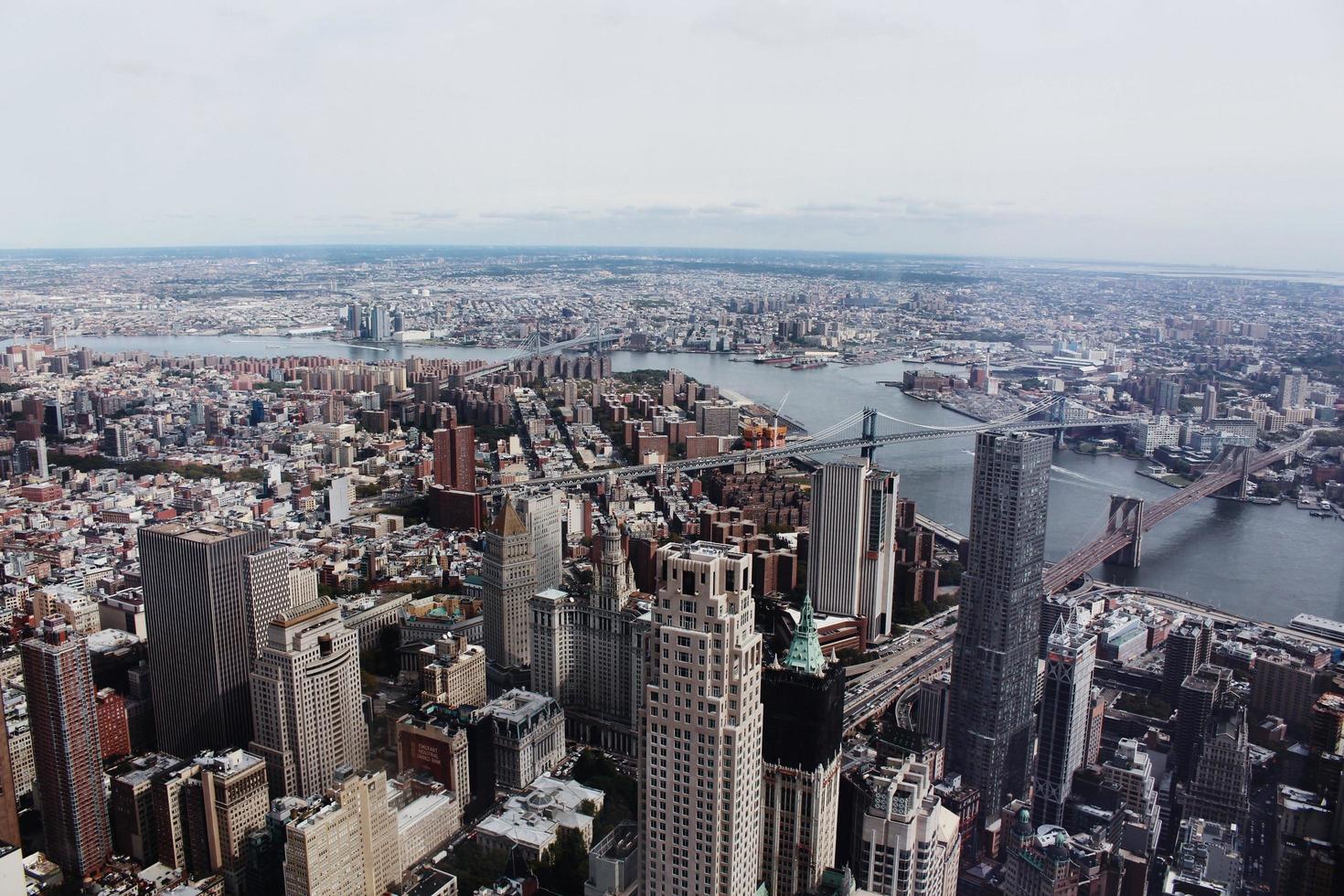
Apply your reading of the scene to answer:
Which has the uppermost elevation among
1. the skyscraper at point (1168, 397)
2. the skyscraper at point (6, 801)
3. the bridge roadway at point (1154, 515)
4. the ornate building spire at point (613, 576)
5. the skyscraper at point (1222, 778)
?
the skyscraper at point (1168, 397)

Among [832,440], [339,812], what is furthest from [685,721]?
[832,440]

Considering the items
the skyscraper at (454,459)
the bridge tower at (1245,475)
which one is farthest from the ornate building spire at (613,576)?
the bridge tower at (1245,475)

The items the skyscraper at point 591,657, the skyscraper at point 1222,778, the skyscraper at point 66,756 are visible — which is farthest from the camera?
the skyscraper at point 591,657

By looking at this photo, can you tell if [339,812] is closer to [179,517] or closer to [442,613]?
[442,613]

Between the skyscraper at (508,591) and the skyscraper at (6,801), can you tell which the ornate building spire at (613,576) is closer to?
the skyscraper at (508,591)

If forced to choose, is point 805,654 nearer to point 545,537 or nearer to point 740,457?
point 545,537

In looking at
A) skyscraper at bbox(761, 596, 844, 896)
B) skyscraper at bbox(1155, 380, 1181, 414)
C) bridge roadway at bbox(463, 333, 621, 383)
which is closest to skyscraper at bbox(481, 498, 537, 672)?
skyscraper at bbox(761, 596, 844, 896)
